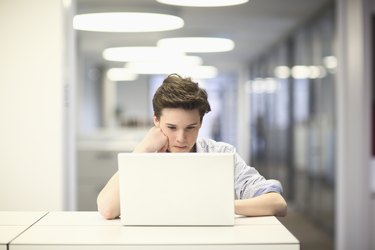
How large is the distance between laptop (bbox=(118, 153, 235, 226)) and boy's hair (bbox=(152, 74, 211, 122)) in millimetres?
500

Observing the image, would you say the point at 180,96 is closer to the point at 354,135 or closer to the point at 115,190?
the point at 115,190

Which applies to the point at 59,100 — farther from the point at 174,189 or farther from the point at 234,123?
the point at 234,123

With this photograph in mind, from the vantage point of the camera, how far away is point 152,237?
2.02 m

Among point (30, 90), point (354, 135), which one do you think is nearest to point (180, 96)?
point (30, 90)

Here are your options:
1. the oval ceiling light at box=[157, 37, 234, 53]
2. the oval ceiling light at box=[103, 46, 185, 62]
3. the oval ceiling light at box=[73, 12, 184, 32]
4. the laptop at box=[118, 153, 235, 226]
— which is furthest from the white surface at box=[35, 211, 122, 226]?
the oval ceiling light at box=[103, 46, 185, 62]

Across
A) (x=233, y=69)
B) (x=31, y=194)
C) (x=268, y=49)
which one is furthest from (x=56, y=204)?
(x=233, y=69)

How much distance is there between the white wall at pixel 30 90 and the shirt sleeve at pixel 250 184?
177cm

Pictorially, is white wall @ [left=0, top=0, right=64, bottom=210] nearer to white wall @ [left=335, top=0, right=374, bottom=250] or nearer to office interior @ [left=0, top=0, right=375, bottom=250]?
office interior @ [left=0, top=0, right=375, bottom=250]

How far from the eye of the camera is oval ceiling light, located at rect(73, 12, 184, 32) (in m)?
4.77

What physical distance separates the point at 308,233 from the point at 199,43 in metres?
2.70

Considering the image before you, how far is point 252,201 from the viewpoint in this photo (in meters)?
2.43

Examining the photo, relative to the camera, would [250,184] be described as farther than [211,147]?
No

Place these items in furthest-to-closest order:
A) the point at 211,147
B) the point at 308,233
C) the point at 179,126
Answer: the point at 308,233 < the point at 211,147 < the point at 179,126

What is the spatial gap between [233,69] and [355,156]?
512 inches
